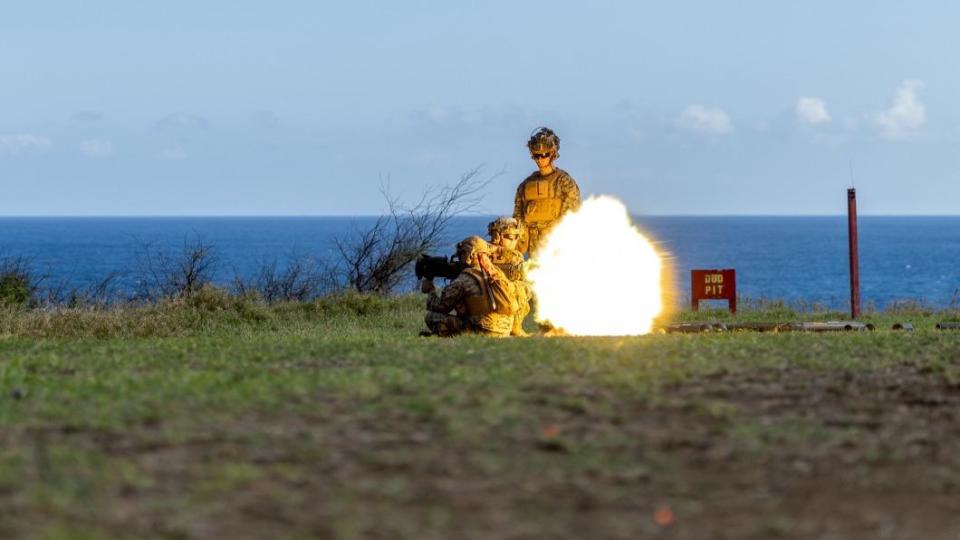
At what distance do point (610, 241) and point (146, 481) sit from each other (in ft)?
40.2

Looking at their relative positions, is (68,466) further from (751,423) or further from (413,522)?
(751,423)

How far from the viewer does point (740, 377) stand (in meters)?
11.1

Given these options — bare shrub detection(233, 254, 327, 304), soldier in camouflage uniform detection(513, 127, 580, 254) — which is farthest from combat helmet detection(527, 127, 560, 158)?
bare shrub detection(233, 254, 327, 304)

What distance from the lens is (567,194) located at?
1977cm

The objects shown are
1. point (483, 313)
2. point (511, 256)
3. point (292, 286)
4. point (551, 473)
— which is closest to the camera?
point (551, 473)

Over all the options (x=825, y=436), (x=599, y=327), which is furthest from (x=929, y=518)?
(x=599, y=327)

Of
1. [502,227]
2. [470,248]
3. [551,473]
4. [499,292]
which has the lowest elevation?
[551,473]

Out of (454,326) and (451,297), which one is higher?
(451,297)

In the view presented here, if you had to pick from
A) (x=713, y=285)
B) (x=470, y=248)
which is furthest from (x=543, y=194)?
(x=713, y=285)

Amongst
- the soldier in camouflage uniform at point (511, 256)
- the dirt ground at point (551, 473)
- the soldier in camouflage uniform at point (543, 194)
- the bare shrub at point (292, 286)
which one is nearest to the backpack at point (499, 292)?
the soldier in camouflage uniform at point (511, 256)

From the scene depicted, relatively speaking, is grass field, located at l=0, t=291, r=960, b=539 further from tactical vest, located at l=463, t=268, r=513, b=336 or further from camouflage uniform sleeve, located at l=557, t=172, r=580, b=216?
camouflage uniform sleeve, located at l=557, t=172, r=580, b=216

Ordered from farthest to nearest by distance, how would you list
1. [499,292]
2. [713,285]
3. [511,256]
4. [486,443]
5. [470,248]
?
[713,285] < [511,256] < [470,248] < [499,292] < [486,443]

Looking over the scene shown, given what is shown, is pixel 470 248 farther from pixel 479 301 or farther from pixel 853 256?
pixel 853 256

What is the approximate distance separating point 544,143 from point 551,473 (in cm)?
1241
